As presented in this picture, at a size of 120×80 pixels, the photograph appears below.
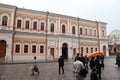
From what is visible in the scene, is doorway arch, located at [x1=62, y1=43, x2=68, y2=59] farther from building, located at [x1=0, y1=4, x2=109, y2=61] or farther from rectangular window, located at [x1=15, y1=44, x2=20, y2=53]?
rectangular window, located at [x1=15, y1=44, x2=20, y2=53]

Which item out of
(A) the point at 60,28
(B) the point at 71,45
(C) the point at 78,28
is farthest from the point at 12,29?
(C) the point at 78,28

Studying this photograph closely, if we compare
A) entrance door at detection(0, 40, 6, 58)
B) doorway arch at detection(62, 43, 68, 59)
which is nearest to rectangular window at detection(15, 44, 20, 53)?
entrance door at detection(0, 40, 6, 58)

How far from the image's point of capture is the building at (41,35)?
1231 inches

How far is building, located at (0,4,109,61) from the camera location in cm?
3127

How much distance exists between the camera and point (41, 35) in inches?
1393

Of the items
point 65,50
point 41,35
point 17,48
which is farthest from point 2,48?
point 65,50

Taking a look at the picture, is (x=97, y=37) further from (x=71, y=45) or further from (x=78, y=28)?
(x=71, y=45)

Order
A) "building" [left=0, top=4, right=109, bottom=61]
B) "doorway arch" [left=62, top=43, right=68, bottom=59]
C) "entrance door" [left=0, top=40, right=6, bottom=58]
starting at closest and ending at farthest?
"entrance door" [left=0, top=40, right=6, bottom=58], "building" [left=0, top=4, right=109, bottom=61], "doorway arch" [left=62, top=43, right=68, bottom=59]

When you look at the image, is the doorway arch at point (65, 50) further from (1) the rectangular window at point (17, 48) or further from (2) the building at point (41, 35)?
(1) the rectangular window at point (17, 48)

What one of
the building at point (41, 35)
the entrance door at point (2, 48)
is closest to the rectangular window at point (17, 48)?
the building at point (41, 35)

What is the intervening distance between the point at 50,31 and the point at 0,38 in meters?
11.9

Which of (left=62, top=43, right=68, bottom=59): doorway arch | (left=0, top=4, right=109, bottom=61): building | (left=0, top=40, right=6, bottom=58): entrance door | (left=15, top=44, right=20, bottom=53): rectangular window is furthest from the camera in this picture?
(left=62, top=43, right=68, bottom=59): doorway arch

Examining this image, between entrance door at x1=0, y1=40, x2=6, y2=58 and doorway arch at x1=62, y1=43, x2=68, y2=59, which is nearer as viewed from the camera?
entrance door at x1=0, y1=40, x2=6, y2=58

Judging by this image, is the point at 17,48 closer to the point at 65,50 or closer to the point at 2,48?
the point at 2,48
